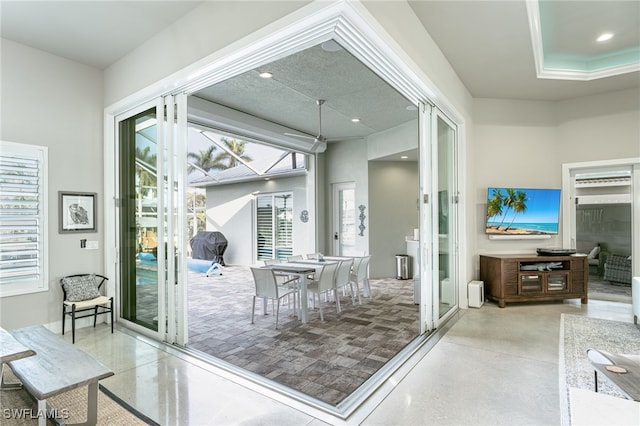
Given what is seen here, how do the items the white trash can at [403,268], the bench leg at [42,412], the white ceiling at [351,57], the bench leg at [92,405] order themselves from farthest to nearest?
the white trash can at [403,268]
the white ceiling at [351,57]
the bench leg at [92,405]
the bench leg at [42,412]

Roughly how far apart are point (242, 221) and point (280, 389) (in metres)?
8.35

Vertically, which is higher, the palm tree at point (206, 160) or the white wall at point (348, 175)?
the palm tree at point (206, 160)

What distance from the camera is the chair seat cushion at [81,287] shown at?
12.6 feet

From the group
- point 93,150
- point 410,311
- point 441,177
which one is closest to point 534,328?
point 410,311

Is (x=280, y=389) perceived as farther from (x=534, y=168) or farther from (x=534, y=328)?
(x=534, y=168)

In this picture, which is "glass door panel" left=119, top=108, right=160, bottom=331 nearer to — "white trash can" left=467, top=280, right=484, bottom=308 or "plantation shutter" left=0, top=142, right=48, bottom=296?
"plantation shutter" left=0, top=142, right=48, bottom=296

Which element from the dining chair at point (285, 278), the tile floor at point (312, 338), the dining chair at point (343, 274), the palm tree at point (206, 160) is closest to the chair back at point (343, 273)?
the dining chair at point (343, 274)

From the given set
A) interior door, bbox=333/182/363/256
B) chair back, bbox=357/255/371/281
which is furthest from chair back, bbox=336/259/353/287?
interior door, bbox=333/182/363/256

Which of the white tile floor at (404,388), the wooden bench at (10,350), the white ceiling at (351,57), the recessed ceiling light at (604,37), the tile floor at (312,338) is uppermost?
the recessed ceiling light at (604,37)

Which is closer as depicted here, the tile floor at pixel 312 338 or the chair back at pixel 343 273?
the tile floor at pixel 312 338

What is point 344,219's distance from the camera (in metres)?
8.43

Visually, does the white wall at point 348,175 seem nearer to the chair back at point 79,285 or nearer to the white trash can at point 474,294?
the white trash can at point 474,294

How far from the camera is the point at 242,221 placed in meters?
10.6

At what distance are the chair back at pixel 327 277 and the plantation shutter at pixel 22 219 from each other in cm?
318
